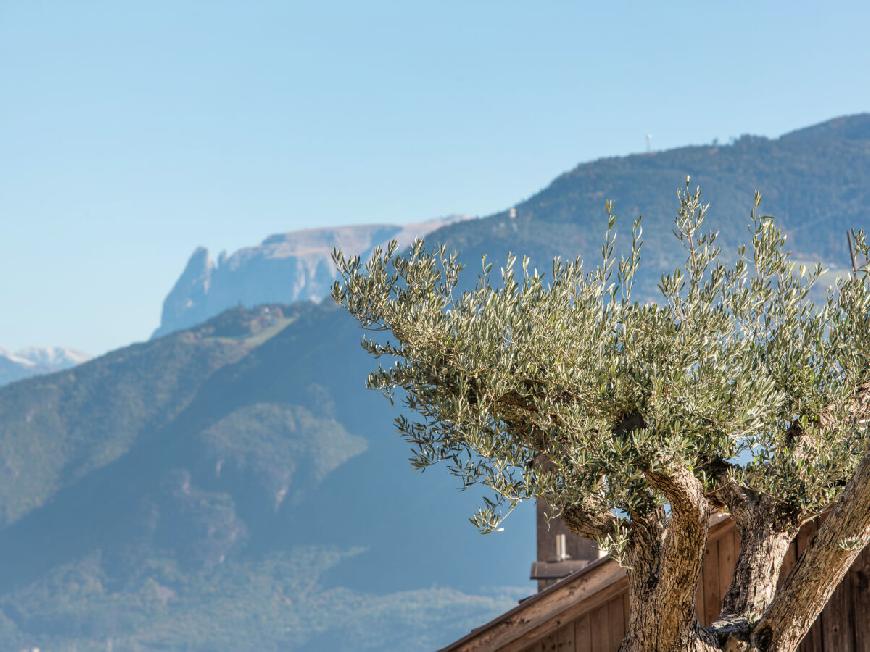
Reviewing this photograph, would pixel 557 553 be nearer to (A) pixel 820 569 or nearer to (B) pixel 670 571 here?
(B) pixel 670 571

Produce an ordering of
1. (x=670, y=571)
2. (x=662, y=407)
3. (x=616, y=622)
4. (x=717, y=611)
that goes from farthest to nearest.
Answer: (x=616, y=622)
(x=717, y=611)
(x=670, y=571)
(x=662, y=407)

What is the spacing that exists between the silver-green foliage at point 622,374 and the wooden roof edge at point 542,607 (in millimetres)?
1695

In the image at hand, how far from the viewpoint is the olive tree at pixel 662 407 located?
20.2 feet

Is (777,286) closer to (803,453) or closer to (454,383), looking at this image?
(803,453)

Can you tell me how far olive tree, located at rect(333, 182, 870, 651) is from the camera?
6.15 m

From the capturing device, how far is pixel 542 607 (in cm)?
852

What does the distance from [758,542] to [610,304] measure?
53.4 inches

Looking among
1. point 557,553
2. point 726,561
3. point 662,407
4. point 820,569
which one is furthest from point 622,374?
point 557,553

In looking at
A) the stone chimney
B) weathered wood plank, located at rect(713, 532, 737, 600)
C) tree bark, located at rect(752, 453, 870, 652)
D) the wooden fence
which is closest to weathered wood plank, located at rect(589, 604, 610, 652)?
the wooden fence

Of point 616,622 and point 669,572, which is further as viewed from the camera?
point 616,622

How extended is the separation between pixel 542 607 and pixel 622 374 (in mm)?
2791

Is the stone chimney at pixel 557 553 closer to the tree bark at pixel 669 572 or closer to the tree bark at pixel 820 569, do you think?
the tree bark at pixel 669 572

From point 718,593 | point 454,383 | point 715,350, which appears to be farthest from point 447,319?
point 718,593

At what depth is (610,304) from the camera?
21.8ft
